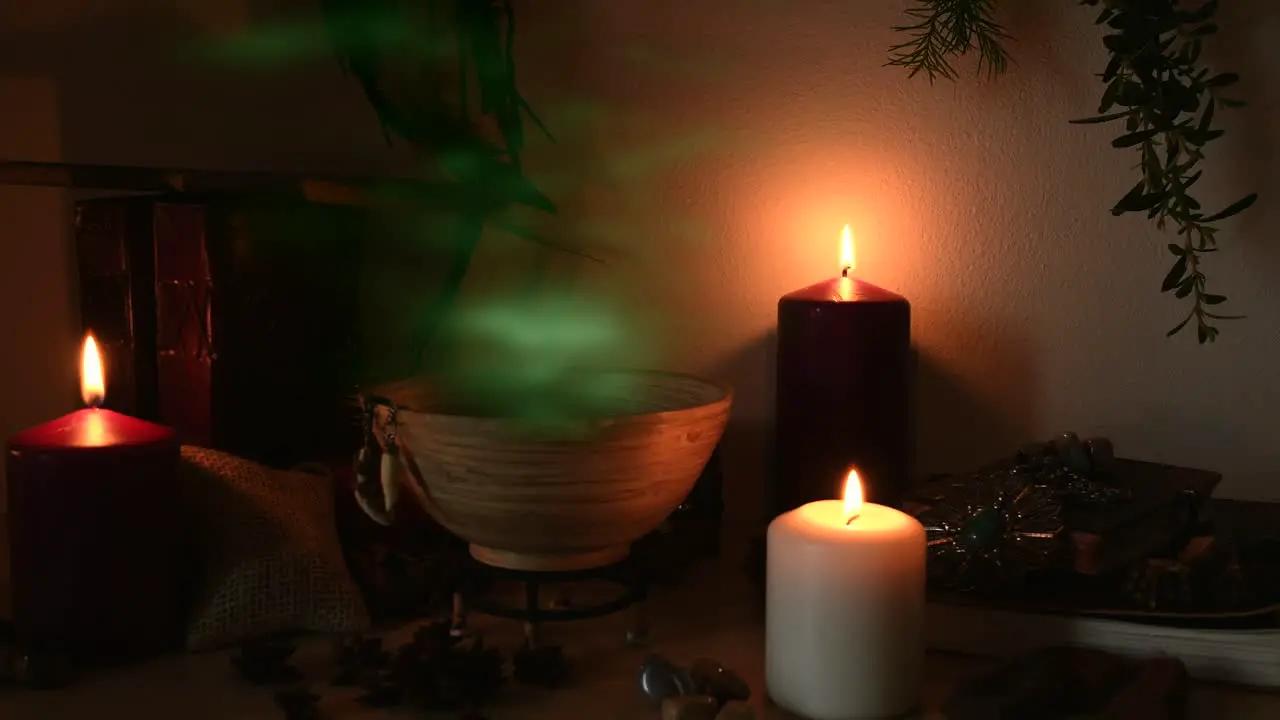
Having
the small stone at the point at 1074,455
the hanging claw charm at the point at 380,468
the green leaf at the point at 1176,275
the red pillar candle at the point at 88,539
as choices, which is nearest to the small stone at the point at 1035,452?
the small stone at the point at 1074,455

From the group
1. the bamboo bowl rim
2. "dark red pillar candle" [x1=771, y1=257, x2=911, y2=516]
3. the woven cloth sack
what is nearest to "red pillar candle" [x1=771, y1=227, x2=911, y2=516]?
"dark red pillar candle" [x1=771, y1=257, x2=911, y2=516]

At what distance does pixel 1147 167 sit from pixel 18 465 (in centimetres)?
70

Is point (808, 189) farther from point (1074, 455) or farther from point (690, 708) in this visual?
point (690, 708)

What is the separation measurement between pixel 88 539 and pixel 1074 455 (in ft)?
1.92

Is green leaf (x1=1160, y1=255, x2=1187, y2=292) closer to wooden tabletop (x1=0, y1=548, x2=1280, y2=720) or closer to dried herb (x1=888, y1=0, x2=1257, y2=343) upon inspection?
dried herb (x1=888, y1=0, x2=1257, y2=343)

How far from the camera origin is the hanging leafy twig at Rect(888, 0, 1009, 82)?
0.86 meters

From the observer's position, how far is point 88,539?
2.18 feet

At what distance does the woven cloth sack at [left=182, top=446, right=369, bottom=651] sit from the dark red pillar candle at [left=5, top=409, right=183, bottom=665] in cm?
3

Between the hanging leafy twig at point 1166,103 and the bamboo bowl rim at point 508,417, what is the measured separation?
0.29m

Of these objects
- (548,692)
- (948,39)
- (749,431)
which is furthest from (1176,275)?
(548,692)

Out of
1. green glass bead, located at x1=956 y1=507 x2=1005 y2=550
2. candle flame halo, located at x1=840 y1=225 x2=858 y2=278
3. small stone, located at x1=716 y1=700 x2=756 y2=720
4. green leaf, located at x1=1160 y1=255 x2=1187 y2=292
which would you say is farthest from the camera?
candle flame halo, located at x1=840 y1=225 x2=858 y2=278

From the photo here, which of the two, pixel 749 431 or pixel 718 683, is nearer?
pixel 718 683

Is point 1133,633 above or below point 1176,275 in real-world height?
below

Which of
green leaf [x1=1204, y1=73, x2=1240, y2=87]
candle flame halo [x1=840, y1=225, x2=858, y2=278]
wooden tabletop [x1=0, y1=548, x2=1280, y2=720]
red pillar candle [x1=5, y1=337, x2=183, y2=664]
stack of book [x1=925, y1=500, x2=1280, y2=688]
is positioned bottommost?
wooden tabletop [x1=0, y1=548, x2=1280, y2=720]
